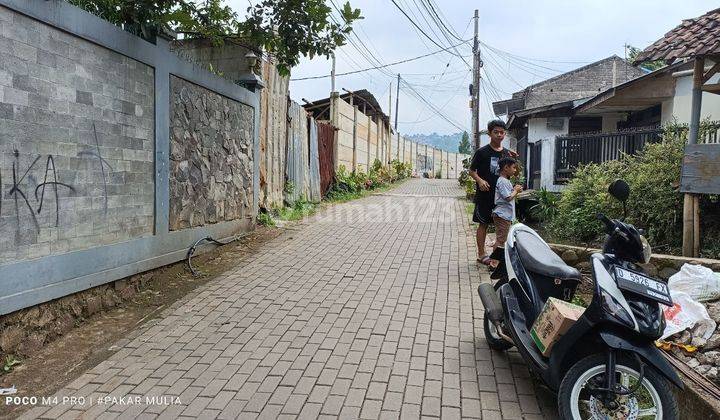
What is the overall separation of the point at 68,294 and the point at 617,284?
425cm

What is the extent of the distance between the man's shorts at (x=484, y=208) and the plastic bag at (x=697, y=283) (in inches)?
90.3

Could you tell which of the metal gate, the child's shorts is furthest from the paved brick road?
the metal gate

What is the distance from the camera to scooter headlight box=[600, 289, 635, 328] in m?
2.71

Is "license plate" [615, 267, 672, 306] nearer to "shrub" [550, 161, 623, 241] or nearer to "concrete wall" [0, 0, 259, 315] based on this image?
"concrete wall" [0, 0, 259, 315]

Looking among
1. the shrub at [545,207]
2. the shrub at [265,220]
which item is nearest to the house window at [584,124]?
the shrub at [545,207]

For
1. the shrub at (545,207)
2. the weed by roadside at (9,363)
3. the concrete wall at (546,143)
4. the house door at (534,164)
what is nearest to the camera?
the weed by roadside at (9,363)

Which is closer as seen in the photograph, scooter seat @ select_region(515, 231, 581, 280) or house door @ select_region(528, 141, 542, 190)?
scooter seat @ select_region(515, 231, 581, 280)

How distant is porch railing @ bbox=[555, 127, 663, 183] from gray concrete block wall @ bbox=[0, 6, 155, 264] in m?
7.98

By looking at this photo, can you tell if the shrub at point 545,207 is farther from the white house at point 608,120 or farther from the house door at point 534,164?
the house door at point 534,164

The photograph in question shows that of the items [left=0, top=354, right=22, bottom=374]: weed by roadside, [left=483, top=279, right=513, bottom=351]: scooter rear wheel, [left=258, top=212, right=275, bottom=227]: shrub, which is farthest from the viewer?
[left=258, top=212, right=275, bottom=227]: shrub

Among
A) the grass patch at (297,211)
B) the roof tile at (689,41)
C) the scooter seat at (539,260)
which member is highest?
the roof tile at (689,41)

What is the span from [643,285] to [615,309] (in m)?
0.19

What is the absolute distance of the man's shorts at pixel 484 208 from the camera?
661cm

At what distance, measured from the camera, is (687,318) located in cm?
405
